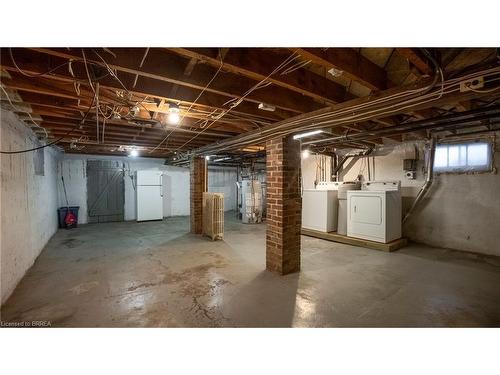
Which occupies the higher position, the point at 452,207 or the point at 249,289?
the point at 452,207

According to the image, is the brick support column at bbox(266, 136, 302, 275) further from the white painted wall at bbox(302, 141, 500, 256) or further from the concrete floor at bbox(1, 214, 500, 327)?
the white painted wall at bbox(302, 141, 500, 256)

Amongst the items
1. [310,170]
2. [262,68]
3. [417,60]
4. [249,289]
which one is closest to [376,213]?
[310,170]

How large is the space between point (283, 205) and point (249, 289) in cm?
118

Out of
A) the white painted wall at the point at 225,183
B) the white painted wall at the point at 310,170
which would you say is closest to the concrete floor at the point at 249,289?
the white painted wall at the point at 310,170

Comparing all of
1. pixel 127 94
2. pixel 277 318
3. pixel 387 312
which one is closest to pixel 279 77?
pixel 127 94

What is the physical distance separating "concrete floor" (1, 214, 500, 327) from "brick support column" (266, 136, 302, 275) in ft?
0.78

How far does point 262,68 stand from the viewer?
1873 millimetres

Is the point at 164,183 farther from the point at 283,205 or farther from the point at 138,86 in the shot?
the point at 138,86

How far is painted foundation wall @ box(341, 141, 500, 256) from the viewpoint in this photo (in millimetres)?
4227

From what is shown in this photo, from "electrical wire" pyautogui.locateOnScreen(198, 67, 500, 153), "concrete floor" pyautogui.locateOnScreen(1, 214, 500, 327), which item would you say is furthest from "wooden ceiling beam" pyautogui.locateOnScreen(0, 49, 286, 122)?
"concrete floor" pyautogui.locateOnScreen(1, 214, 500, 327)
